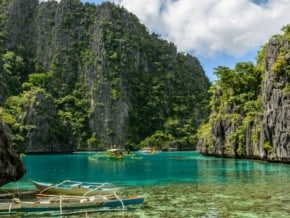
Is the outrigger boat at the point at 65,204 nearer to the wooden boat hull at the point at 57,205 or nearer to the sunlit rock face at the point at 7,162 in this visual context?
the wooden boat hull at the point at 57,205

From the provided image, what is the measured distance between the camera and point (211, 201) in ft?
82.5

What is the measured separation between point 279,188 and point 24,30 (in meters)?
162

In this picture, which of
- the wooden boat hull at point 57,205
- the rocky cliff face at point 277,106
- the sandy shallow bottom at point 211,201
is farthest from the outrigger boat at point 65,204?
the rocky cliff face at point 277,106

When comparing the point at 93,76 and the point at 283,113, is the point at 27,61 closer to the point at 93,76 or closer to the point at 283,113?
the point at 93,76

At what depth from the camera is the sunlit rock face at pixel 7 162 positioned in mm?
26469

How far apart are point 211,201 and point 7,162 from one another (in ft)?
40.5

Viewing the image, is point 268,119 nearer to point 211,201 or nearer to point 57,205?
point 211,201

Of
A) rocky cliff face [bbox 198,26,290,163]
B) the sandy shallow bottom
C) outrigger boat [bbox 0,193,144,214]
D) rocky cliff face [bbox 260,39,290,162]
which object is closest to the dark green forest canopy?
rocky cliff face [bbox 198,26,290,163]

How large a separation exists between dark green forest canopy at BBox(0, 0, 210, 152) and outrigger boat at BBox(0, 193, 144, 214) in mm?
115363

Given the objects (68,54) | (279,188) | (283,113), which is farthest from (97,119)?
(279,188)

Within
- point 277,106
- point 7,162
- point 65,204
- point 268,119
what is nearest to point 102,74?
point 268,119

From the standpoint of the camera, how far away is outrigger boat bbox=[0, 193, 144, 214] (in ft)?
71.8

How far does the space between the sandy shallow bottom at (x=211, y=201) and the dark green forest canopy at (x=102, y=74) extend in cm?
10892

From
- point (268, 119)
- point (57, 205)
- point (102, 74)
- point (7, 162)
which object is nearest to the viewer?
point (57, 205)
